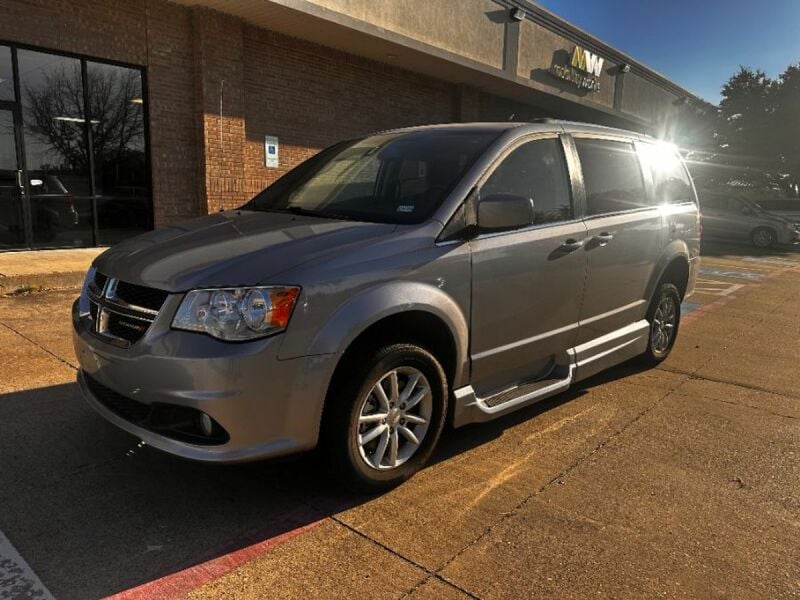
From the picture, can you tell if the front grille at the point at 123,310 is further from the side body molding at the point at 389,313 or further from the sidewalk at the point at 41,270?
the sidewalk at the point at 41,270

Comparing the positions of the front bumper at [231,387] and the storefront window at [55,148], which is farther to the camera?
the storefront window at [55,148]

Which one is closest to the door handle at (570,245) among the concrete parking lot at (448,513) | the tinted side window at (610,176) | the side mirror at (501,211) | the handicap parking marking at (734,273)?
the tinted side window at (610,176)

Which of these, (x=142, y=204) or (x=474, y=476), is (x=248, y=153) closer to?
(x=142, y=204)

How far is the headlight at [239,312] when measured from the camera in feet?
8.56

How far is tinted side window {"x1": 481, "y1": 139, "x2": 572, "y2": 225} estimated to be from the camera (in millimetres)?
3646

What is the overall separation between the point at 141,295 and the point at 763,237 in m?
20.4

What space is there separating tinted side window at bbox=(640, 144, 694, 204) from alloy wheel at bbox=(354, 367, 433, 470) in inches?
121

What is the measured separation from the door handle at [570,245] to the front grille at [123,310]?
2.37m

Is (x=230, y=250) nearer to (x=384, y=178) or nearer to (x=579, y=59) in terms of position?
(x=384, y=178)

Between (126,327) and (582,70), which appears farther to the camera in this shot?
(582,70)

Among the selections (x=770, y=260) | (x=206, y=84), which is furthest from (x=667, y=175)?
(x=770, y=260)

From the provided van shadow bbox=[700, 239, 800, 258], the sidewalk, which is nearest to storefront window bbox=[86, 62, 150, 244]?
the sidewalk

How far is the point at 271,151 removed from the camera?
12.7 metres

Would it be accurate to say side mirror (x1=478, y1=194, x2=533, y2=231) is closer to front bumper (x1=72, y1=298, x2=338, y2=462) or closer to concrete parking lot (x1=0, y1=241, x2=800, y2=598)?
front bumper (x1=72, y1=298, x2=338, y2=462)
